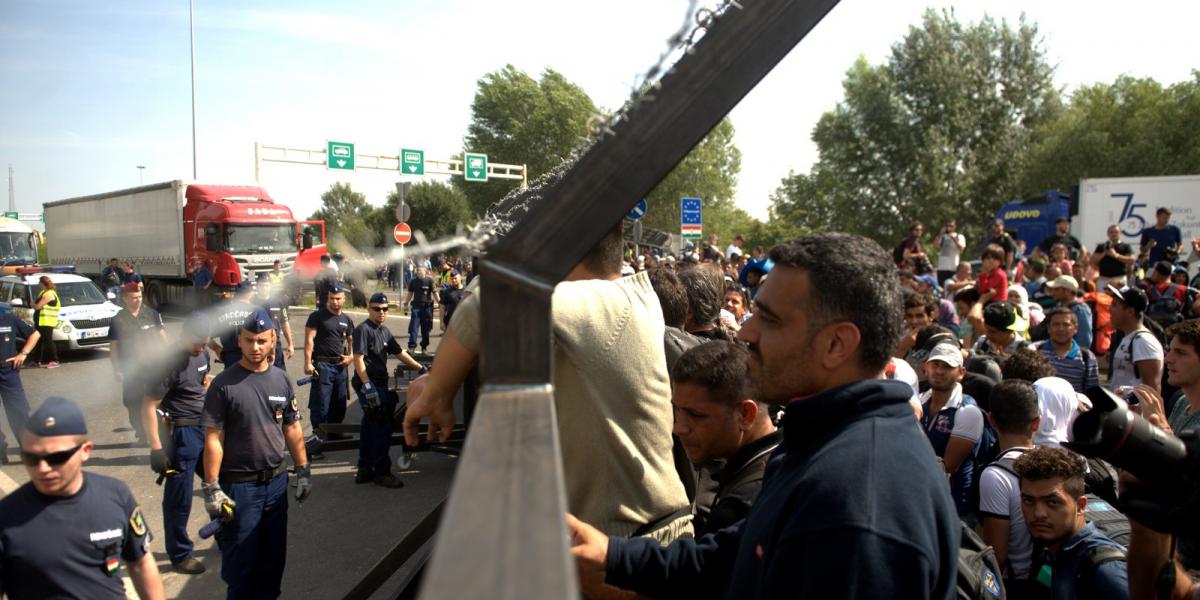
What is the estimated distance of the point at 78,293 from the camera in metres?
16.2

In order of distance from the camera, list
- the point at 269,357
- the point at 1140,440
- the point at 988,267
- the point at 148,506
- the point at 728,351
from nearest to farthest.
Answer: the point at 1140,440 → the point at 728,351 → the point at 269,357 → the point at 148,506 → the point at 988,267

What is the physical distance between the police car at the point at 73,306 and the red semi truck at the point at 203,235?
17.0 feet

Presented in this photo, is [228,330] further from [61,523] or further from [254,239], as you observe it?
[254,239]

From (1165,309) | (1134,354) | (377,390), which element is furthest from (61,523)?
(1165,309)

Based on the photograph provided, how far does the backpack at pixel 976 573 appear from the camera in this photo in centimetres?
162

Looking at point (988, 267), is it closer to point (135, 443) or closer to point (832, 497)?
point (832, 497)

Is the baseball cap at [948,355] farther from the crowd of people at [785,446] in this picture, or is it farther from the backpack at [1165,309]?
the backpack at [1165,309]

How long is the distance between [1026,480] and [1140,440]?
1.84m

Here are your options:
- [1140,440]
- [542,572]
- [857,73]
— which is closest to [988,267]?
[1140,440]

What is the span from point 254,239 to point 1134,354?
22319 millimetres

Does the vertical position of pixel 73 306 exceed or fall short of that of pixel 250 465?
it exceeds it

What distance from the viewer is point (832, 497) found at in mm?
1169

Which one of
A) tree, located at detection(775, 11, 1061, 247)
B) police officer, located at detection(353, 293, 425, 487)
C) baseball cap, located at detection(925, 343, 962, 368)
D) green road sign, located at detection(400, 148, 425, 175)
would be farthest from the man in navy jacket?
tree, located at detection(775, 11, 1061, 247)

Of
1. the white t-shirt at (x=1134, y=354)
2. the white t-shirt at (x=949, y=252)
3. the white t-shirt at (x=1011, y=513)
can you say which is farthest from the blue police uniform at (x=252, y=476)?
the white t-shirt at (x=949, y=252)
